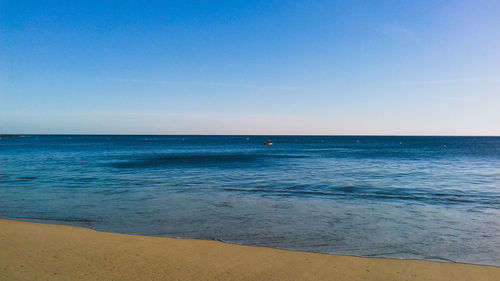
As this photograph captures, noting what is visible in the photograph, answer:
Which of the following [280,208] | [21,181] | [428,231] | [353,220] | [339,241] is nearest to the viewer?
[339,241]

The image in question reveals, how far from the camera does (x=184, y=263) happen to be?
24.2ft

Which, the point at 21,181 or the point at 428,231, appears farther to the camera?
the point at 21,181

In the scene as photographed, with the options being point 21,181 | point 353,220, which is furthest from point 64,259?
point 21,181

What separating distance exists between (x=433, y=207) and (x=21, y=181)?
85.5 ft

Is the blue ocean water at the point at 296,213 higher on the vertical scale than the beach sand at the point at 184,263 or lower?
lower

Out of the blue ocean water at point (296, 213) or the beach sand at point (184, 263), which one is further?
the blue ocean water at point (296, 213)

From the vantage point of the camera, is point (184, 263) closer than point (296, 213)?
Yes

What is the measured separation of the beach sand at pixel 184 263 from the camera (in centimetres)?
673

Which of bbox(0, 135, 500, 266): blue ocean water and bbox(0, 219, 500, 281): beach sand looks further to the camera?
bbox(0, 135, 500, 266): blue ocean water

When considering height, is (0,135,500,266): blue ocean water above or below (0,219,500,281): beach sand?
below

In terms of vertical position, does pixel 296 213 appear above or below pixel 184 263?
below

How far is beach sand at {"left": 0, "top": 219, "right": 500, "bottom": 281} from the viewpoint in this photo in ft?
22.1

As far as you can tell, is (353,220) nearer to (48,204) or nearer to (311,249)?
(311,249)

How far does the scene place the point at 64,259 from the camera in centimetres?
748
